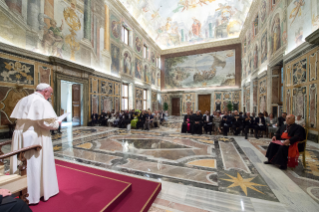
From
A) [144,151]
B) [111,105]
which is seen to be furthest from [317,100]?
[111,105]

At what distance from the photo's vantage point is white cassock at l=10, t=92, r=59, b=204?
1.75 meters

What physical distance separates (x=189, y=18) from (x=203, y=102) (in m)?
10.2

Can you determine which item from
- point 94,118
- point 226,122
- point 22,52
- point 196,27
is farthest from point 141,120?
point 196,27

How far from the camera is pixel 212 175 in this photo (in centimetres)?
302

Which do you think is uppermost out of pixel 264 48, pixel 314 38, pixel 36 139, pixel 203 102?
pixel 264 48

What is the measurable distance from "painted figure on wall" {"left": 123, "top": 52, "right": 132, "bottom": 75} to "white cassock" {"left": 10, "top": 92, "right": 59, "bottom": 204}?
1246 centimetres

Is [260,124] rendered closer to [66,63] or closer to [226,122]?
[226,122]

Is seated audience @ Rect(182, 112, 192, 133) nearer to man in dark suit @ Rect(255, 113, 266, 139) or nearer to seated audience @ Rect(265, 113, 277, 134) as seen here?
man in dark suit @ Rect(255, 113, 266, 139)

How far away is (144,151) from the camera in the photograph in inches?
182

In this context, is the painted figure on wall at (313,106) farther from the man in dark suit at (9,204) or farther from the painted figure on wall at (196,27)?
the painted figure on wall at (196,27)

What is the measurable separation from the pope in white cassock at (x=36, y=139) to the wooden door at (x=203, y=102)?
18.9 m

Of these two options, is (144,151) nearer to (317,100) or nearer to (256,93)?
(317,100)

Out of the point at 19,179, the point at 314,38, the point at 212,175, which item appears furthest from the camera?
the point at 314,38

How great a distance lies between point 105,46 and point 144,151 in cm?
990
